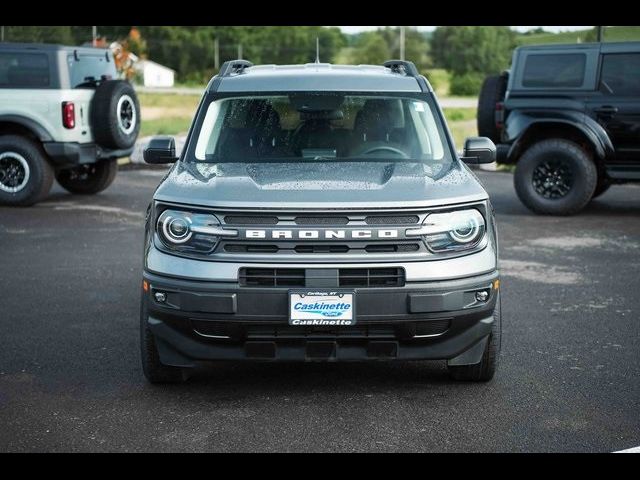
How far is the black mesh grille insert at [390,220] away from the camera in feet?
16.6

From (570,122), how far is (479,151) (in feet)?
21.3

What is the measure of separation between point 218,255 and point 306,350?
2.07 feet

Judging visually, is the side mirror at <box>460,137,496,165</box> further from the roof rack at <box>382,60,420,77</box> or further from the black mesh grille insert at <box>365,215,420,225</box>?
the black mesh grille insert at <box>365,215,420,225</box>

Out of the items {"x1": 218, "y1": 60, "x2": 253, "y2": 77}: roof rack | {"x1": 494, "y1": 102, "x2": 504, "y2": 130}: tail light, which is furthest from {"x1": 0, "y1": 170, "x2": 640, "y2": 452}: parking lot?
{"x1": 494, "y1": 102, "x2": 504, "y2": 130}: tail light

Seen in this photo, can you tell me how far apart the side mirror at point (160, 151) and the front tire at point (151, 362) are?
1.26m

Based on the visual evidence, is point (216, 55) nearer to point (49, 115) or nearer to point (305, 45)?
point (305, 45)

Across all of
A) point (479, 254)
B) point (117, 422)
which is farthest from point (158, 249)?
point (479, 254)

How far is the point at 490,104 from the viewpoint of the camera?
1357 cm

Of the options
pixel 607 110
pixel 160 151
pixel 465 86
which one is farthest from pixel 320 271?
pixel 465 86

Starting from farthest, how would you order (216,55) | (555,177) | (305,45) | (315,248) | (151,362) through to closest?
(305,45) → (216,55) → (555,177) → (151,362) → (315,248)

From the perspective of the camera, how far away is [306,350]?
5.09 meters

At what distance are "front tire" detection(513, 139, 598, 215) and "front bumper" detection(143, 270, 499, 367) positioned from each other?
771cm

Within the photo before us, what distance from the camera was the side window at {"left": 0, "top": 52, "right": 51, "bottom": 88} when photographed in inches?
534

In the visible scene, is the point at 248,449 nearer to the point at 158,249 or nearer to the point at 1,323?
the point at 158,249
